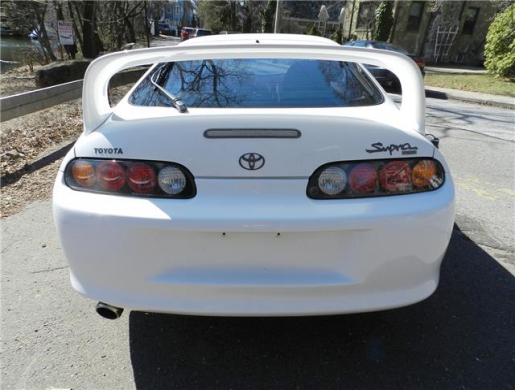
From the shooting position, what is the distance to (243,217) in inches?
66.6

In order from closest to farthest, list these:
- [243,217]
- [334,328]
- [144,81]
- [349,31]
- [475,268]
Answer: [243,217], [334,328], [144,81], [475,268], [349,31]

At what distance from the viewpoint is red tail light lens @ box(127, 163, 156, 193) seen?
70.1 inches

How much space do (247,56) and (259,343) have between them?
1.58 metres

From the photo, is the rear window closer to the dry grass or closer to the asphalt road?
the asphalt road

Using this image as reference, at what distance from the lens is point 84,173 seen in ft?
6.03

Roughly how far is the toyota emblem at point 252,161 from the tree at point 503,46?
657 inches

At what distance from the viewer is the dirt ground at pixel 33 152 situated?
4.23 meters

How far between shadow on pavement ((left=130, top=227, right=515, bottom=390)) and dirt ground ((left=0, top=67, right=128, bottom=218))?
8.38 ft

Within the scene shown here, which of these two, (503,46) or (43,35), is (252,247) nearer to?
(503,46)

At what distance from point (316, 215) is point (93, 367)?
1435mm

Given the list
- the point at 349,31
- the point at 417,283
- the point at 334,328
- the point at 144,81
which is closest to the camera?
the point at 417,283

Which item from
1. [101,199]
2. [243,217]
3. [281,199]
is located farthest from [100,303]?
[281,199]

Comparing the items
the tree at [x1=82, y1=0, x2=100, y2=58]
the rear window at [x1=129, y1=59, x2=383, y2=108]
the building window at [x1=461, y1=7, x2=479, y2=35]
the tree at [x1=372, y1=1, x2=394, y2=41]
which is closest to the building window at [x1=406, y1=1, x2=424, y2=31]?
the tree at [x1=372, y1=1, x2=394, y2=41]

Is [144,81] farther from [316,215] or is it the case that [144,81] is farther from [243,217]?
[316,215]
